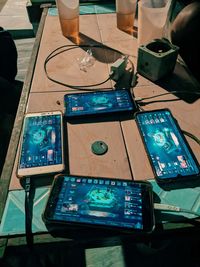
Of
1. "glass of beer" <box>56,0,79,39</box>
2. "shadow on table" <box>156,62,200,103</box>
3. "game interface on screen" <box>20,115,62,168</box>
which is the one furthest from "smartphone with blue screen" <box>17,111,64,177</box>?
"glass of beer" <box>56,0,79,39</box>

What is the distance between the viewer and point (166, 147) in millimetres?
789

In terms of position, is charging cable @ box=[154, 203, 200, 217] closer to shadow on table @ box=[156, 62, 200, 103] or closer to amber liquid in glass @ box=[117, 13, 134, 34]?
shadow on table @ box=[156, 62, 200, 103]

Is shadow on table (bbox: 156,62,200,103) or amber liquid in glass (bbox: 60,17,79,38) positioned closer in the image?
shadow on table (bbox: 156,62,200,103)

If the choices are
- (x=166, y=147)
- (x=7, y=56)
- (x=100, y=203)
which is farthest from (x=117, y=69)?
(x=7, y=56)

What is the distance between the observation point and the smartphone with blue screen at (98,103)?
3.05ft

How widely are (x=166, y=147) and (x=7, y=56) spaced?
49.2 inches

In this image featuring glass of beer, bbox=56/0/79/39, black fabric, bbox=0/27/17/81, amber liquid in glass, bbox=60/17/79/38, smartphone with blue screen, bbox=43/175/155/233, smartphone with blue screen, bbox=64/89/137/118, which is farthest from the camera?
black fabric, bbox=0/27/17/81

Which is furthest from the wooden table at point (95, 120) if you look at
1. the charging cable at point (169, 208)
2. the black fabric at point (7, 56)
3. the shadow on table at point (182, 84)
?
the black fabric at point (7, 56)

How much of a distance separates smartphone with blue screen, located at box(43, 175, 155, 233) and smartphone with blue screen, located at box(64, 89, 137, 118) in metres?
0.30

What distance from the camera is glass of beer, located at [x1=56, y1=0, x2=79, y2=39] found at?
4.08ft

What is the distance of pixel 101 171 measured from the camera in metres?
0.75

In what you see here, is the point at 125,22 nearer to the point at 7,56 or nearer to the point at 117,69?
the point at 117,69

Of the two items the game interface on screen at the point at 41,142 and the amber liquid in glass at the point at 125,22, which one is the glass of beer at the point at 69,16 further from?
the game interface on screen at the point at 41,142

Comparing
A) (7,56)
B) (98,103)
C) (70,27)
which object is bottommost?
(7,56)
